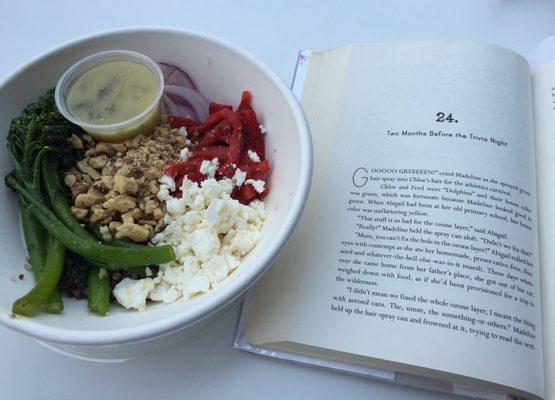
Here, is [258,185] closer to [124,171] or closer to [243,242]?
[243,242]

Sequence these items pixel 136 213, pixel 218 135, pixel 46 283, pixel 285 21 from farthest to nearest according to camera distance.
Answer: pixel 285 21 < pixel 218 135 < pixel 136 213 < pixel 46 283

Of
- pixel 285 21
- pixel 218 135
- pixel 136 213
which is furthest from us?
pixel 285 21

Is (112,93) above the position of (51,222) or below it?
above

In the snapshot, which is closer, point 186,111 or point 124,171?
point 124,171

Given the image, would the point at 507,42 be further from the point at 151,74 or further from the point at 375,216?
the point at 151,74

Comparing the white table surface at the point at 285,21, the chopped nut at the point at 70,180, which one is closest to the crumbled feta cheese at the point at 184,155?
the chopped nut at the point at 70,180

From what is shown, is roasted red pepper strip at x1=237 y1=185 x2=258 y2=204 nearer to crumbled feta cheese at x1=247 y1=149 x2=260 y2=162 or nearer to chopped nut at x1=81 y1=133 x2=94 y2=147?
crumbled feta cheese at x1=247 y1=149 x2=260 y2=162

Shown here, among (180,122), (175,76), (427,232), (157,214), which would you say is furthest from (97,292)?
(427,232)
